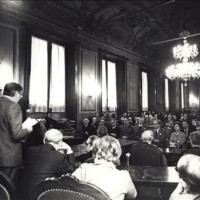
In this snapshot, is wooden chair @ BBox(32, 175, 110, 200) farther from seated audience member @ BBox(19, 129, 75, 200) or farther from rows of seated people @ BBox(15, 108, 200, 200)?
seated audience member @ BBox(19, 129, 75, 200)

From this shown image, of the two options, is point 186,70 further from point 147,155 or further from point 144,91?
point 147,155

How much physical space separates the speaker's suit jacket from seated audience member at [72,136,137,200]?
3.63ft

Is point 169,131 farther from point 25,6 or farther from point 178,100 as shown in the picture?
point 178,100

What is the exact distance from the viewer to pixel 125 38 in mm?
12102

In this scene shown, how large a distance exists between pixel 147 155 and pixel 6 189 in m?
2.50

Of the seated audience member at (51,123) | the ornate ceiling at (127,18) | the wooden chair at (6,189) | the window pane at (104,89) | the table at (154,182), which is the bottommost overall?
the table at (154,182)

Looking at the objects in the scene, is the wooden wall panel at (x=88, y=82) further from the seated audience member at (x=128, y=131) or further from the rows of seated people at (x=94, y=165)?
the rows of seated people at (x=94, y=165)

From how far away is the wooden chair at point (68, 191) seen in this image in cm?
141

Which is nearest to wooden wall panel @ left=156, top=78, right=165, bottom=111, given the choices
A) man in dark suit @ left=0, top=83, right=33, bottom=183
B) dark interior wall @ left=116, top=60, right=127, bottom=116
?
dark interior wall @ left=116, top=60, right=127, bottom=116

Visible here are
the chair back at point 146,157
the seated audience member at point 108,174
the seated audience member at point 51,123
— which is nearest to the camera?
the seated audience member at point 108,174

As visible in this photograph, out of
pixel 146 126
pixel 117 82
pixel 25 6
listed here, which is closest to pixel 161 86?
pixel 117 82

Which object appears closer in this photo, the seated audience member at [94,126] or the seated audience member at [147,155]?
the seated audience member at [147,155]

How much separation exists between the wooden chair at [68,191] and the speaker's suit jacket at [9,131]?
1.34m

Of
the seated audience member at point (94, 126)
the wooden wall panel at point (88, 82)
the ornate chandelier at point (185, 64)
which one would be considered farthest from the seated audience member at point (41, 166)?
the ornate chandelier at point (185, 64)
